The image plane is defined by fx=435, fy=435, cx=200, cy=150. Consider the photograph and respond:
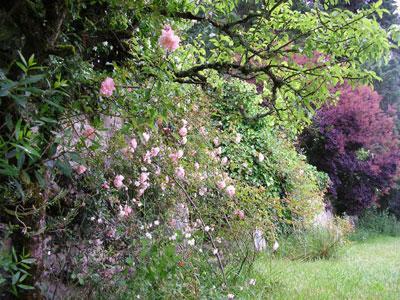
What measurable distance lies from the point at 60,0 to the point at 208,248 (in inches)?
116

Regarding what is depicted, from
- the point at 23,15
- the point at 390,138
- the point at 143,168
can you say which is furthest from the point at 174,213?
the point at 390,138

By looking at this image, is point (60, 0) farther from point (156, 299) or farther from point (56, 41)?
point (156, 299)

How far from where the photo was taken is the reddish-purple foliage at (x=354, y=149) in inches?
412

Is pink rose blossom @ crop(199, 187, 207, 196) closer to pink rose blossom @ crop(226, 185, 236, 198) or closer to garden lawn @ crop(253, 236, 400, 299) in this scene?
pink rose blossom @ crop(226, 185, 236, 198)

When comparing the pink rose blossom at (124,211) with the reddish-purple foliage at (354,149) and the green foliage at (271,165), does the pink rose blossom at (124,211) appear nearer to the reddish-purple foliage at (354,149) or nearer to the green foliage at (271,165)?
the green foliage at (271,165)

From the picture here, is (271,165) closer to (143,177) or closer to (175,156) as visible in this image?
(175,156)

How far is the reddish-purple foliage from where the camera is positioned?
1045 centimetres

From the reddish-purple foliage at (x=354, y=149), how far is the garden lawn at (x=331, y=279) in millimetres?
4458

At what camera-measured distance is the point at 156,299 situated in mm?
2996

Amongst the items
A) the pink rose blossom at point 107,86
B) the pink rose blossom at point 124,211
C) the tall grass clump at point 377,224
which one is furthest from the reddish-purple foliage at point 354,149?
the pink rose blossom at point 107,86

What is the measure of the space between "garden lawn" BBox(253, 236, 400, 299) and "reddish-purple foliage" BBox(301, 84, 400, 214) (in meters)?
4.46

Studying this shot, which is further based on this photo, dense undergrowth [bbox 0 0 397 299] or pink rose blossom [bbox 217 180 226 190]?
pink rose blossom [bbox 217 180 226 190]

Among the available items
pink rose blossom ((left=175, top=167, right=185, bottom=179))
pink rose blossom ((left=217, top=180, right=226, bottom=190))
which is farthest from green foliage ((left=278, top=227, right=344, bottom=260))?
pink rose blossom ((left=175, top=167, right=185, bottom=179))

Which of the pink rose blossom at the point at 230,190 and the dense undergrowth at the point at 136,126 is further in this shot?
the pink rose blossom at the point at 230,190
